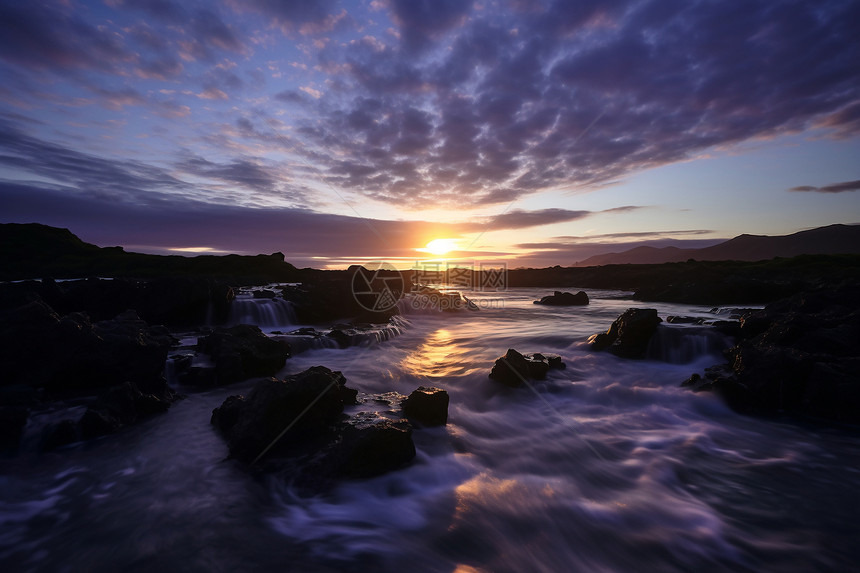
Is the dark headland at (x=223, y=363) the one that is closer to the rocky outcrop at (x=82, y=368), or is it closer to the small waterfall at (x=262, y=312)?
the rocky outcrop at (x=82, y=368)

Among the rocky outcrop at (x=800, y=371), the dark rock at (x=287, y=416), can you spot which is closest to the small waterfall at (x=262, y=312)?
the dark rock at (x=287, y=416)

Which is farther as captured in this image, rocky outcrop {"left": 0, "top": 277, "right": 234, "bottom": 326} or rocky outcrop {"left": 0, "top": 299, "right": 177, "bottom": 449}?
rocky outcrop {"left": 0, "top": 277, "right": 234, "bottom": 326}

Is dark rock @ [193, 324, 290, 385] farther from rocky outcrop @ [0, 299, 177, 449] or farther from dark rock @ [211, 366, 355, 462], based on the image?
dark rock @ [211, 366, 355, 462]

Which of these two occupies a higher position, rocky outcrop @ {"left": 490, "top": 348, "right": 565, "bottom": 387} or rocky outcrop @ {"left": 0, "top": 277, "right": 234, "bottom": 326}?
rocky outcrop @ {"left": 0, "top": 277, "right": 234, "bottom": 326}

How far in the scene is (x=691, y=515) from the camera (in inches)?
191

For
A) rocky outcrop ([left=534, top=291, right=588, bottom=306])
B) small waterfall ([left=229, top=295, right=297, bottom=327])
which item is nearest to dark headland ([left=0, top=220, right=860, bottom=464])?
small waterfall ([left=229, top=295, right=297, bottom=327])

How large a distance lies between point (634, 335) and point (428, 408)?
355 inches

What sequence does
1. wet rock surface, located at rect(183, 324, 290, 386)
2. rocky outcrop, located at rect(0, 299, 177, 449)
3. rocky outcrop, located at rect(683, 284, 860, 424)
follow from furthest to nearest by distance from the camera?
1. wet rock surface, located at rect(183, 324, 290, 386)
2. rocky outcrop, located at rect(683, 284, 860, 424)
3. rocky outcrop, located at rect(0, 299, 177, 449)

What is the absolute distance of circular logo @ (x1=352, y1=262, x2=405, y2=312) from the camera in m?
23.9

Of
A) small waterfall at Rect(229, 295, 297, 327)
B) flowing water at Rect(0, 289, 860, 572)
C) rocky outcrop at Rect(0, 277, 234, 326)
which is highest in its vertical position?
rocky outcrop at Rect(0, 277, 234, 326)

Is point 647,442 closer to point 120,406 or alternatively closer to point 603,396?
point 603,396

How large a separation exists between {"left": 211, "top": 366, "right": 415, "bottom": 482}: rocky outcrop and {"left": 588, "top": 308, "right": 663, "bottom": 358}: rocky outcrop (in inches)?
386

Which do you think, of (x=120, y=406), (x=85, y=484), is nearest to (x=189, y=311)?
(x=120, y=406)

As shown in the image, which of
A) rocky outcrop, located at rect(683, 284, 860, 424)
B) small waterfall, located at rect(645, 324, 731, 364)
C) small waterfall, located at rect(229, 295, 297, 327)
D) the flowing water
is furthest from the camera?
small waterfall, located at rect(229, 295, 297, 327)
